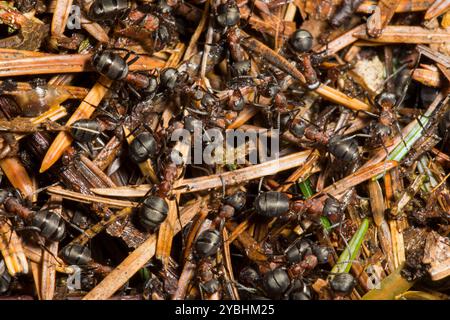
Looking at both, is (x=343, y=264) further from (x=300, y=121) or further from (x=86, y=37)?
(x=86, y=37)

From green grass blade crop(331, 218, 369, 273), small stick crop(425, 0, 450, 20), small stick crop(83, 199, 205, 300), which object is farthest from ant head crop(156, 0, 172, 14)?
green grass blade crop(331, 218, 369, 273)

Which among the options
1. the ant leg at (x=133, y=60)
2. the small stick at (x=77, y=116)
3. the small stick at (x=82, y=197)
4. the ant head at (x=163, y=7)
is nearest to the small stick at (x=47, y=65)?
the small stick at (x=77, y=116)

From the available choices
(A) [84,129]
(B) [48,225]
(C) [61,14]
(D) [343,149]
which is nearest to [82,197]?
(B) [48,225]

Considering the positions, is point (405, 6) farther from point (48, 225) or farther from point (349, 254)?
point (48, 225)

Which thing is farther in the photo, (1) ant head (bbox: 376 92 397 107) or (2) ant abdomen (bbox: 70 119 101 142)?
(1) ant head (bbox: 376 92 397 107)

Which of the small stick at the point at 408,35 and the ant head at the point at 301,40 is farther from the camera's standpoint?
the small stick at the point at 408,35

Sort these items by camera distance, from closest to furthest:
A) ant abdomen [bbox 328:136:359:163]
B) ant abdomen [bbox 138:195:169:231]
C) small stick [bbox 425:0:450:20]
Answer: ant abdomen [bbox 138:195:169:231] → ant abdomen [bbox 328:136:359:163] → small stick [bbox 425:0:450:20]

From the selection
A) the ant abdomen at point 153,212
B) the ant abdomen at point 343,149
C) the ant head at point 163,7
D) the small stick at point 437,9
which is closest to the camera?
the ant abdomen at point 153,212

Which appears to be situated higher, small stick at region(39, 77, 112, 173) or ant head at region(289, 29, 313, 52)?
ant head at region(289, 29, 313, 52)

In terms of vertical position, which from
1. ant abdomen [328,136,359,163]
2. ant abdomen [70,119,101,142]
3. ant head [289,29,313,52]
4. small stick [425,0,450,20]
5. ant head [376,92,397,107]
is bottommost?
ant abdomen [328,136,359,163]

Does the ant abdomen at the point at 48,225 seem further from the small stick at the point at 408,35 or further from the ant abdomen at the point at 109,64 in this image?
the small stick at the point at 408,35

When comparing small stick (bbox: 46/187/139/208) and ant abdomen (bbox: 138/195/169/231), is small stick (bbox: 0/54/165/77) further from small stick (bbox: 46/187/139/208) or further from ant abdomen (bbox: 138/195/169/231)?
ant abdomen (bbox: 138/195/169/231)
